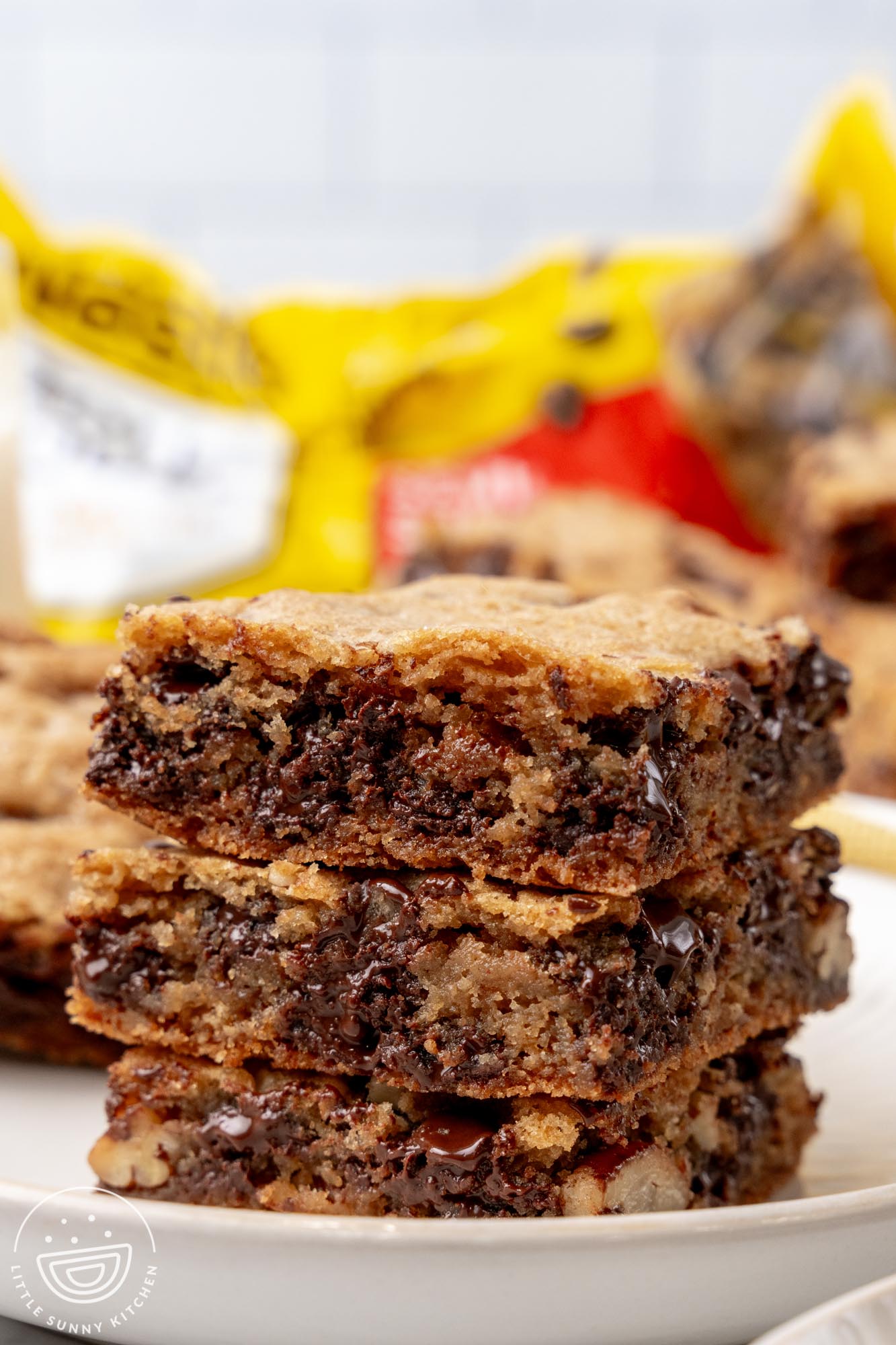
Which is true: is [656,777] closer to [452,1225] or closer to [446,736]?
[446,736]

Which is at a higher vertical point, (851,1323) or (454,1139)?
(454,1139)

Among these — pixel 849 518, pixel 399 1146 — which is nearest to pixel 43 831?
A: pixel 399 1146

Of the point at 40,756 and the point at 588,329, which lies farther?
the point at 588,329

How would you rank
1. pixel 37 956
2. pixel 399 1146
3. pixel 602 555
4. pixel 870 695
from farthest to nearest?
pixel 602 555 → pixel 870 695 → pixel 37 956 → pixel 399 1146

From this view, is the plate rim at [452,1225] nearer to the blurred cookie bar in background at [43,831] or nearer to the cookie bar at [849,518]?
the blurred cookie bar in background at [43,831]

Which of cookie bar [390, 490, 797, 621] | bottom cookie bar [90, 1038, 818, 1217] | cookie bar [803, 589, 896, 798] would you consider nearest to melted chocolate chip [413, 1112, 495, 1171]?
bottom cookie bar [90, 1038, 818, 1217]

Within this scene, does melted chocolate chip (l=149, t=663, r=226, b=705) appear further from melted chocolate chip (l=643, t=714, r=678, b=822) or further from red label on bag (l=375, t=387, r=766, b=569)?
red label on bag (l=375, t=387, r=766, b=569)

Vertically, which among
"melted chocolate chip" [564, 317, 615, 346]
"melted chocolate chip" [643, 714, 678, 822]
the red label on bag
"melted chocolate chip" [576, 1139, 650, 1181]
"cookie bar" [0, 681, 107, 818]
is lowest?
"melted chocolate chip" [576, 1139, 650, 1181]

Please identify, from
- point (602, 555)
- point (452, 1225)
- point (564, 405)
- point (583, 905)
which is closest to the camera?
point (452, 1225)
